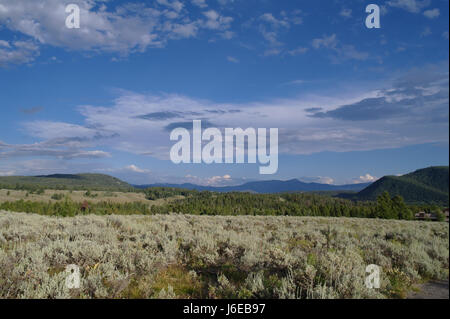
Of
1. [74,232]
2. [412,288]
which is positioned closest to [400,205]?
[412,288]

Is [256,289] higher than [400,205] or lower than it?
higher

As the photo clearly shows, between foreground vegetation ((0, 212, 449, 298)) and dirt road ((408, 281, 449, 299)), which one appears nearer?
foreground vegetation ((0, 212, 449, 298))

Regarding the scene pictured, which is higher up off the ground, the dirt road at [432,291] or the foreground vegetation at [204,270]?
the foreground vegetation at [204,270]

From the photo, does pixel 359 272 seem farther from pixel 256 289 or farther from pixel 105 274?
pixel 105 274

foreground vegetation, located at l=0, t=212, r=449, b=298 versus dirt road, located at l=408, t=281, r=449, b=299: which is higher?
foreground vegetation, located at l=0, t=212, r=449, b=298

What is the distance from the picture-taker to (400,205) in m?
58.5

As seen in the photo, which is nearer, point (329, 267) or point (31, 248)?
point (329, 267)

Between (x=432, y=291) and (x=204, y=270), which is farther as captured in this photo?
(x=204, y=270)

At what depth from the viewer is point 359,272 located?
5.27 m

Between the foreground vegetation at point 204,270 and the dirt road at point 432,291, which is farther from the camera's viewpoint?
the dirt road at point 432,291
